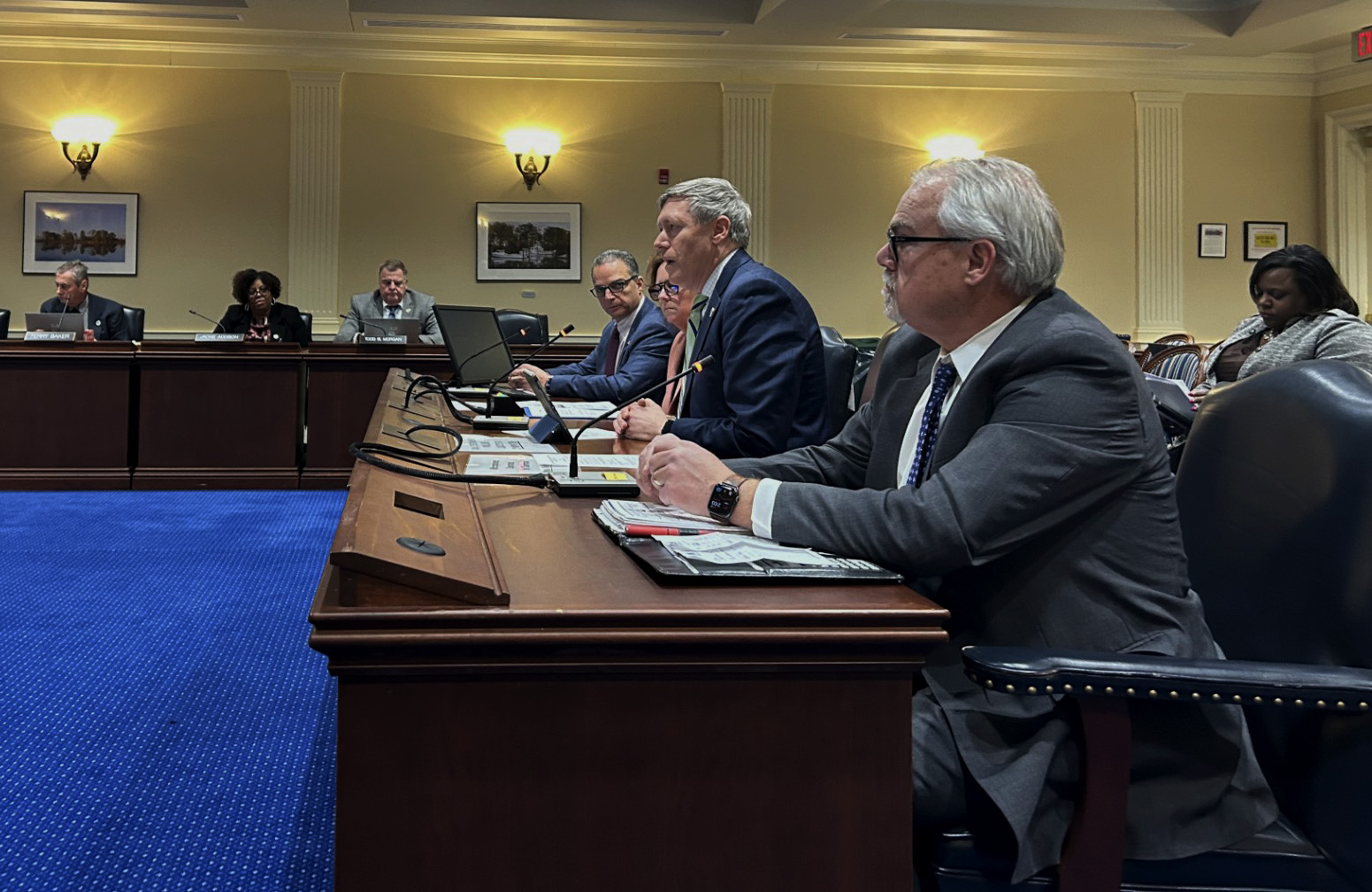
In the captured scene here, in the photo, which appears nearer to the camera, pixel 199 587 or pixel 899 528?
pixel 899 528

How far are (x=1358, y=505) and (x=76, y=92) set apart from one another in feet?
28.9

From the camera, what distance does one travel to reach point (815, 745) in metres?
0.98

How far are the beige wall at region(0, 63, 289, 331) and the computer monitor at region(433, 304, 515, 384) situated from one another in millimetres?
4709

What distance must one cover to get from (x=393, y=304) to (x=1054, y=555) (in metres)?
6.74

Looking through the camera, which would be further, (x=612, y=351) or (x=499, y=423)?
(x=612, y=351)

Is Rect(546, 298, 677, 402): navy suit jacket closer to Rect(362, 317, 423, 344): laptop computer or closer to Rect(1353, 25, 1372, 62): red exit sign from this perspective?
Rect(362, 317, 423, 344): laptop computer

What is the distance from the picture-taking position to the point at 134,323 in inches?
273

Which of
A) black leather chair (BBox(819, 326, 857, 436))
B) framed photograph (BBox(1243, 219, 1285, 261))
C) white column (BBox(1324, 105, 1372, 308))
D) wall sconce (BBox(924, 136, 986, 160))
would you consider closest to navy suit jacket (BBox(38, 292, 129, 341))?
black leather chair (BBox(819, 326, 857, 436))

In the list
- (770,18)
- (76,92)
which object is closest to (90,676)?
(770,18)

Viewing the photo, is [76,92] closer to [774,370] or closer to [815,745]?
[774,370]

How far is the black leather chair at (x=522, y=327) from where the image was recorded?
6.50m

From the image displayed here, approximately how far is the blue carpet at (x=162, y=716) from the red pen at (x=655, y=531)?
86cm

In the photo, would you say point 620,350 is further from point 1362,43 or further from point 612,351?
point 1362,43

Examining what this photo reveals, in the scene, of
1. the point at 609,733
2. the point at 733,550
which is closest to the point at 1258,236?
the point at 733,550
